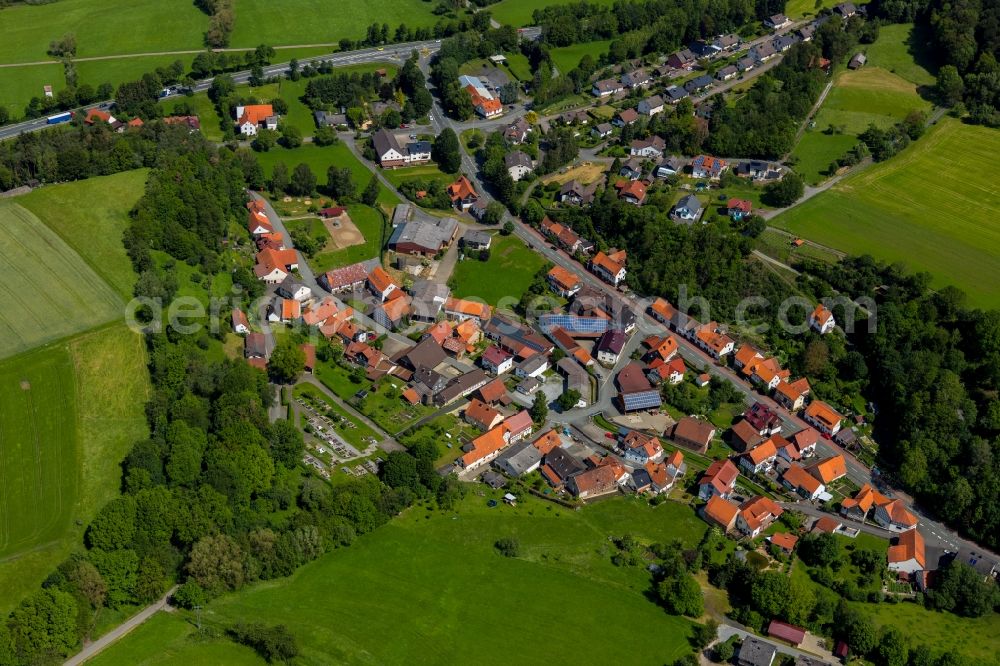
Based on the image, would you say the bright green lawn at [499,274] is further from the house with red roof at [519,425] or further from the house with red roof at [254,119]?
the house with red roof at [254,119]

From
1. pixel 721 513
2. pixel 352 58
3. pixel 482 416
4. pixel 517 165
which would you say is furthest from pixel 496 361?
pixel 352 58

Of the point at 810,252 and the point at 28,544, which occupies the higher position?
the point at 810,252

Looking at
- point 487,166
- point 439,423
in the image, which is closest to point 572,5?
point 487,166

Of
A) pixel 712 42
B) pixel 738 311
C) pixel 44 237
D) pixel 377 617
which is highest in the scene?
pixel 712 42

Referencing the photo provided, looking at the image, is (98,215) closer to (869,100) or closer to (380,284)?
(380,284)

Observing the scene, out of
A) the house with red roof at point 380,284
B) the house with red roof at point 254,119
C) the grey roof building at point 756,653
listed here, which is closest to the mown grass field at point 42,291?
the house with red roof at point 380,284

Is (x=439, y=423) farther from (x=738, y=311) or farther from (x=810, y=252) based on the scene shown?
(x=810, y=252)
